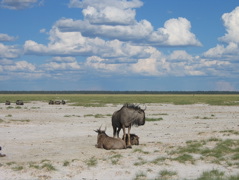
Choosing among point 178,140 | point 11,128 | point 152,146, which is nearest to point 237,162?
point 152,146

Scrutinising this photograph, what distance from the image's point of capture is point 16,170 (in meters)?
13.1

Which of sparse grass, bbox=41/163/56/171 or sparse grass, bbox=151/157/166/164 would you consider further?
sparse grass, bbox=151/157/166/164

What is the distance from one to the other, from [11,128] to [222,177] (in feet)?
58.6

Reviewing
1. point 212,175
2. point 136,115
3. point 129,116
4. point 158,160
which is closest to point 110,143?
point 129,116

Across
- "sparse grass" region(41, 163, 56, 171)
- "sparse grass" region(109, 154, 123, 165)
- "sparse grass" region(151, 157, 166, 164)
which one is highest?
"sparse grass" region(151, 157, 166, 164)

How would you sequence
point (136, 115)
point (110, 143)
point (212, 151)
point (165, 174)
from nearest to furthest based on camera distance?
point (165, 174)
point (212, 151)
point (110, 143)
point (136, 115)

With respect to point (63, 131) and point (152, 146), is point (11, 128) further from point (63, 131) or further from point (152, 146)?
point (152, 146)

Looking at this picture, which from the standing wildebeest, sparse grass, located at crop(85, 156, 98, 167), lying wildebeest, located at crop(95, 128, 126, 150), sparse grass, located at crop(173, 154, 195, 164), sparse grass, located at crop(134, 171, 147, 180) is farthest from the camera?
the standing wildebeest

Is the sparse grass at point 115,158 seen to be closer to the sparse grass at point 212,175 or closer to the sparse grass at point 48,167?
the sparse grass at point 48,167

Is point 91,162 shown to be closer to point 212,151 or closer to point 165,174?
point 165,174

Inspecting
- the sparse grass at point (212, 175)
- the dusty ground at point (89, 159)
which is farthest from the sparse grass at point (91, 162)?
the sparse grass at point (212, 175)

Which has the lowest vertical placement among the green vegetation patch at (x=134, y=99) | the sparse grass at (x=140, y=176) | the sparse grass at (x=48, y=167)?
the sparse grass at (x=140, y=176)

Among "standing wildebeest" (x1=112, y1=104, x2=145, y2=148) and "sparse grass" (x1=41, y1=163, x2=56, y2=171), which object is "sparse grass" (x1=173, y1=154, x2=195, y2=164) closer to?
"standing wildebeest" (x1=112, y1=104, x2=145, y2=148)

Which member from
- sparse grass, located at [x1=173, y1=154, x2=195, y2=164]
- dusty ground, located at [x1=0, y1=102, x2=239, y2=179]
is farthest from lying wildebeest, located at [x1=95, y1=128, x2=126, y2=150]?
sparse grass, located at [x1=173, y1=154, x2=195, y2=164]
